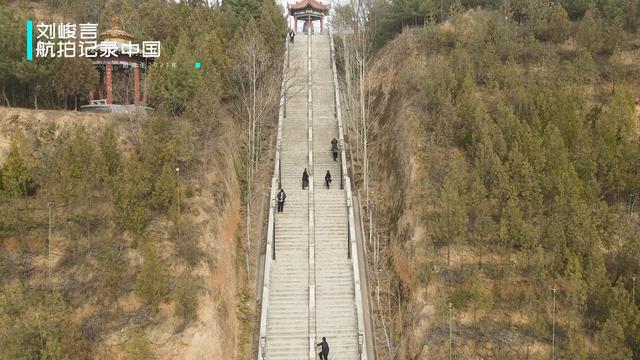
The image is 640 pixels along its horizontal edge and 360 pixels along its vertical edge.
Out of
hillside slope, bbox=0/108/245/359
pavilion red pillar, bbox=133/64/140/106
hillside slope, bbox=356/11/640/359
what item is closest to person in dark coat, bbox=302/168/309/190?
hillside slope, bbox=356/11/640/359

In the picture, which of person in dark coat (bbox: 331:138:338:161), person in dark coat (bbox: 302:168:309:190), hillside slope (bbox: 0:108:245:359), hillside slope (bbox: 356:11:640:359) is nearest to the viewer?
hillside slope (bbox: 0:108:245:359)

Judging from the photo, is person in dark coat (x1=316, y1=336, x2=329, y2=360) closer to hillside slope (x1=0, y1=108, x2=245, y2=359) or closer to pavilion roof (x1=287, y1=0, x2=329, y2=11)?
hillside slope (x1=0, y1=108, x2=245, y2=359)

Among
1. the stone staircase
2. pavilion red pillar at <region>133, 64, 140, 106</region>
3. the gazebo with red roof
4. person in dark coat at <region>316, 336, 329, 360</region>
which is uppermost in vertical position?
the gazebo with red roof

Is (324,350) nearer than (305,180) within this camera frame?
Yes

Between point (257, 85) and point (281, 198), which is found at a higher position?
point (257, 85)

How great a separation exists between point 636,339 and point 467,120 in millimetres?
10024

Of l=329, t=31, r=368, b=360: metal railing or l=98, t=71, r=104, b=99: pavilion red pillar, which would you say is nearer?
l=329, t=31, r=368, b=360: metal railing

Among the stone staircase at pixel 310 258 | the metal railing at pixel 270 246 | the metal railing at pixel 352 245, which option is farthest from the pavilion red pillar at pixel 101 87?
the metal railing at pixel 352 245

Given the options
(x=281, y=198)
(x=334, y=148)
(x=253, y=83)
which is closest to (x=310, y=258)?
(x=281, y=198)

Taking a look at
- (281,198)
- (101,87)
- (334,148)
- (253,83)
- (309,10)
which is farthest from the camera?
(309,10)

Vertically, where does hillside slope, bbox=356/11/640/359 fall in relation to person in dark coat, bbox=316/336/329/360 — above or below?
above

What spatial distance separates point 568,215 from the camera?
1570 centimetres

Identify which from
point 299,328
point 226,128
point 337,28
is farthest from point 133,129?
point 337,28

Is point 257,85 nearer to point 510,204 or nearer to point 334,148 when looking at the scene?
point 334,148
